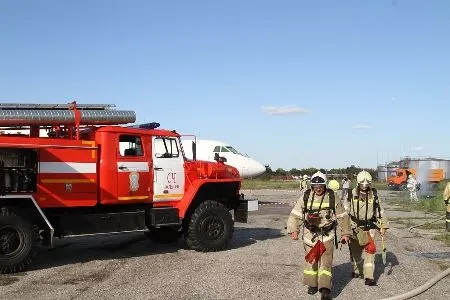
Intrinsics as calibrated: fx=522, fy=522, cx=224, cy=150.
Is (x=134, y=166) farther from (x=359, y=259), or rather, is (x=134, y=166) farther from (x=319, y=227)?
(x=359, y=259)

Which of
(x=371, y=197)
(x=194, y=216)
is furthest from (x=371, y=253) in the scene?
(x=194, y=216)

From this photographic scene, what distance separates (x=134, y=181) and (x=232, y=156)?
1496cm

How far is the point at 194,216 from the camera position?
1167 centimetres

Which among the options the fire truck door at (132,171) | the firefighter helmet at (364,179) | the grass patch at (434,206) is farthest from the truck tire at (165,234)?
the grass patch at (434,206)

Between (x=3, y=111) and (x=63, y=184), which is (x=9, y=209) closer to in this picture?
(x=63, y=184)

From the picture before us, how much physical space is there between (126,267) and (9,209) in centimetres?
240

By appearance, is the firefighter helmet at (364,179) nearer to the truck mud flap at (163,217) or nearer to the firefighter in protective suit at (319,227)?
the firefighter in protective suit at (319,227)

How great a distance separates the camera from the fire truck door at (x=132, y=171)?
35.9 feet

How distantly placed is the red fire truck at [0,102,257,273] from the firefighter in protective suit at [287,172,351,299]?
4.28m

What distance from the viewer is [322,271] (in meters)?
7.50

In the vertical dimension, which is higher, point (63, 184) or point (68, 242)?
point (63, 184)

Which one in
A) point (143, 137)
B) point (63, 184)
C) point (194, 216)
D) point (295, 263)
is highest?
point (143, 137)

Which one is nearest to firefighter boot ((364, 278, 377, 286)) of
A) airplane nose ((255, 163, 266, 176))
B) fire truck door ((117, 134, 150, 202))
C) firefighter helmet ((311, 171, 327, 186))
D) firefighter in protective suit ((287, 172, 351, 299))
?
firefighter in protective suit ((287, 172, 351, 299))

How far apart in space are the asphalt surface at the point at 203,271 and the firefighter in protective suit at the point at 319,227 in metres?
0.35
